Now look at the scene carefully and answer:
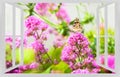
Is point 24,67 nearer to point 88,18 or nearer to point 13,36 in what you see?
point 13,36

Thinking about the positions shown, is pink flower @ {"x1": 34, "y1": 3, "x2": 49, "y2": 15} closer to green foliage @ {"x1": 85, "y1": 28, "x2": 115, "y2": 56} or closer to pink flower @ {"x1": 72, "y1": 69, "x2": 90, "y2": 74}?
green foliage @ {"x1": 85, "y1": 28, "x2": 115, "y2": 56}

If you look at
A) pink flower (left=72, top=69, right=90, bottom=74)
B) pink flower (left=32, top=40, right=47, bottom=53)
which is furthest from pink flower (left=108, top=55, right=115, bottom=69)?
pink flower (left=32, top=40, right=47, bottom=53)

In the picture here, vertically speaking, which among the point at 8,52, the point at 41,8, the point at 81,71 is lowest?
the point at 81,71

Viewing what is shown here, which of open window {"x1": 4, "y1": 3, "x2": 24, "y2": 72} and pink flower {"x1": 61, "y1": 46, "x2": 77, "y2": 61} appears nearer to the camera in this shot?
open window {"x1": 4, "y1": 3, "x2": 24, "y2": 72}

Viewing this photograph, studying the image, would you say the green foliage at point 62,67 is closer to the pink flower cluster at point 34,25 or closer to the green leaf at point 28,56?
the green leaf at point 28,56

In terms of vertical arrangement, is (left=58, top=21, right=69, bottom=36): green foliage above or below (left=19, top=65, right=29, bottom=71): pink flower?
above

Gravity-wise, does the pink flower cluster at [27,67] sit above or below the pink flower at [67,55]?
below

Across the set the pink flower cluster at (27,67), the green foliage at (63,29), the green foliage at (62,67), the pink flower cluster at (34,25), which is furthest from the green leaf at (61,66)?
the pink flower cluster at (34,25)

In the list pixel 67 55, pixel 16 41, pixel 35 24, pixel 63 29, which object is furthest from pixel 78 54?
pixel 16 41
